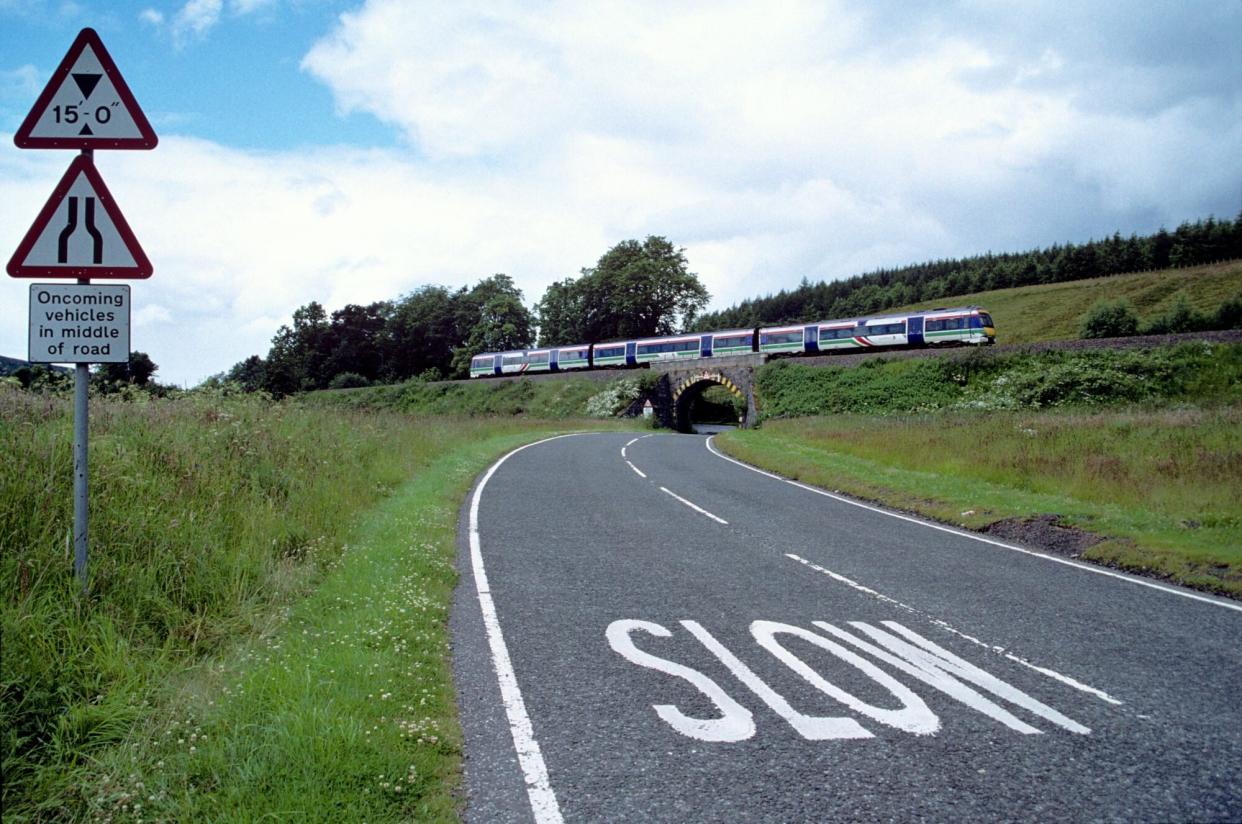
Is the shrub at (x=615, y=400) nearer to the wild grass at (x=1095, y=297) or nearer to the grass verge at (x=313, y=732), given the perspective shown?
the wild grass at (x=1095, y=297)

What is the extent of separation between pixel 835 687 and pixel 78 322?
5.14 meters

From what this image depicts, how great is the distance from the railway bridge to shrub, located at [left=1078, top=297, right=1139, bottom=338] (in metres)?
22.6

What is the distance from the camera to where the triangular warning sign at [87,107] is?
4.61 meters

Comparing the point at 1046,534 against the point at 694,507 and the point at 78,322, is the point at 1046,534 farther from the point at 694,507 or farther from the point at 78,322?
the point at 78,322

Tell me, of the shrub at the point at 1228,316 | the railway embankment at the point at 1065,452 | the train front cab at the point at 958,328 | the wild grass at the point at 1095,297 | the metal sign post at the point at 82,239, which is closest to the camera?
the metal sign post at the point at 82,239

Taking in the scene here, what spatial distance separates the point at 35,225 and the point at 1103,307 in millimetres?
58720

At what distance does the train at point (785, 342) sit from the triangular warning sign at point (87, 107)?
136 ft

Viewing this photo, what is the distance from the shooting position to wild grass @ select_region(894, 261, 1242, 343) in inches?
2468

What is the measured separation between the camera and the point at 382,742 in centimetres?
348

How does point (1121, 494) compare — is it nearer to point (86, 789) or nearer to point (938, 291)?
point (86, 789)

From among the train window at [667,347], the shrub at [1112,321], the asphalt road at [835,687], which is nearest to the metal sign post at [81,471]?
the asphalt road at [835,687]

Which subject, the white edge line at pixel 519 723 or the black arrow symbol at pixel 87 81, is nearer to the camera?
the white edge line at pixel 519 723

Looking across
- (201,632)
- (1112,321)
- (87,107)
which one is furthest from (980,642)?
(1112,321)

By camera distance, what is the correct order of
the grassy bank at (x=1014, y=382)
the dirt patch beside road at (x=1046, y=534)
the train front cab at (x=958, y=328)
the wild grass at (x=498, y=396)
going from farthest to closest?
the wild grass at (x=498, y=396), the train front cab at (x=958, y=328), the grassy bank at (x=1014, y=382), the dirt patch beside road at (x=1046, y=534)
